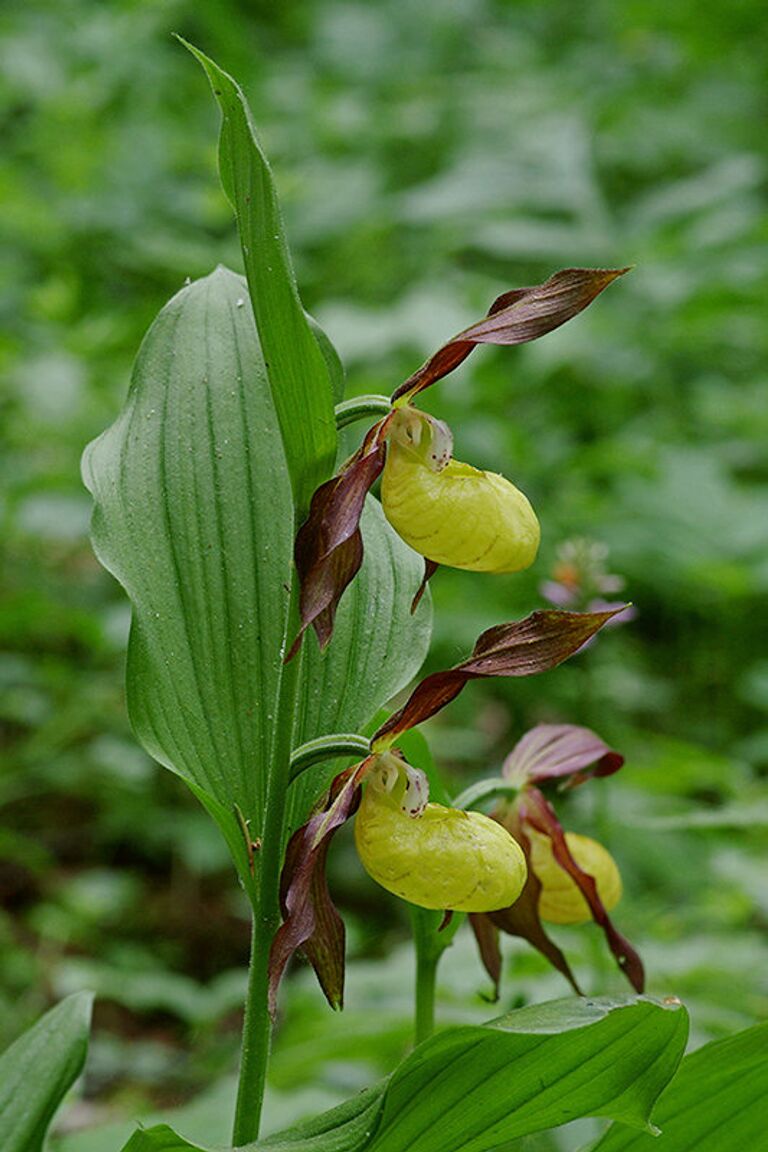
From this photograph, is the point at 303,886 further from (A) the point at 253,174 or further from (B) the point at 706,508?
(B) the point at 706,508

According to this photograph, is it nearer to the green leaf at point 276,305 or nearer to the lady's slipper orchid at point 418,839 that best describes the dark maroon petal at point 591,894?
the lady's slipper orchid at point 418,839

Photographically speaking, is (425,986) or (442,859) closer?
(442,859)

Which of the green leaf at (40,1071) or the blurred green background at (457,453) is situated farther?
the blurred green background at (457,453)

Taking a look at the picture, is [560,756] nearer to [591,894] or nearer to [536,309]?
[591,894]

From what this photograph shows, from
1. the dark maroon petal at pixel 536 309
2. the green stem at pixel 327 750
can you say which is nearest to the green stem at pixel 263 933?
the green stem at pixel 327 750

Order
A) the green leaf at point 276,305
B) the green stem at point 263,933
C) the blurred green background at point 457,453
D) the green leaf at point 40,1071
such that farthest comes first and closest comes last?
the blurred green background at point 457,453, the green leaf at point 40,1071, the green stem at point 263,933, the green leaf at point 276,305

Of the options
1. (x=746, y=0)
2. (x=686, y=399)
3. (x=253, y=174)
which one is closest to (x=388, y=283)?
(x=686, y=399)

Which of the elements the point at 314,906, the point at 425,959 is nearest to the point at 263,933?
the point at 314,906
